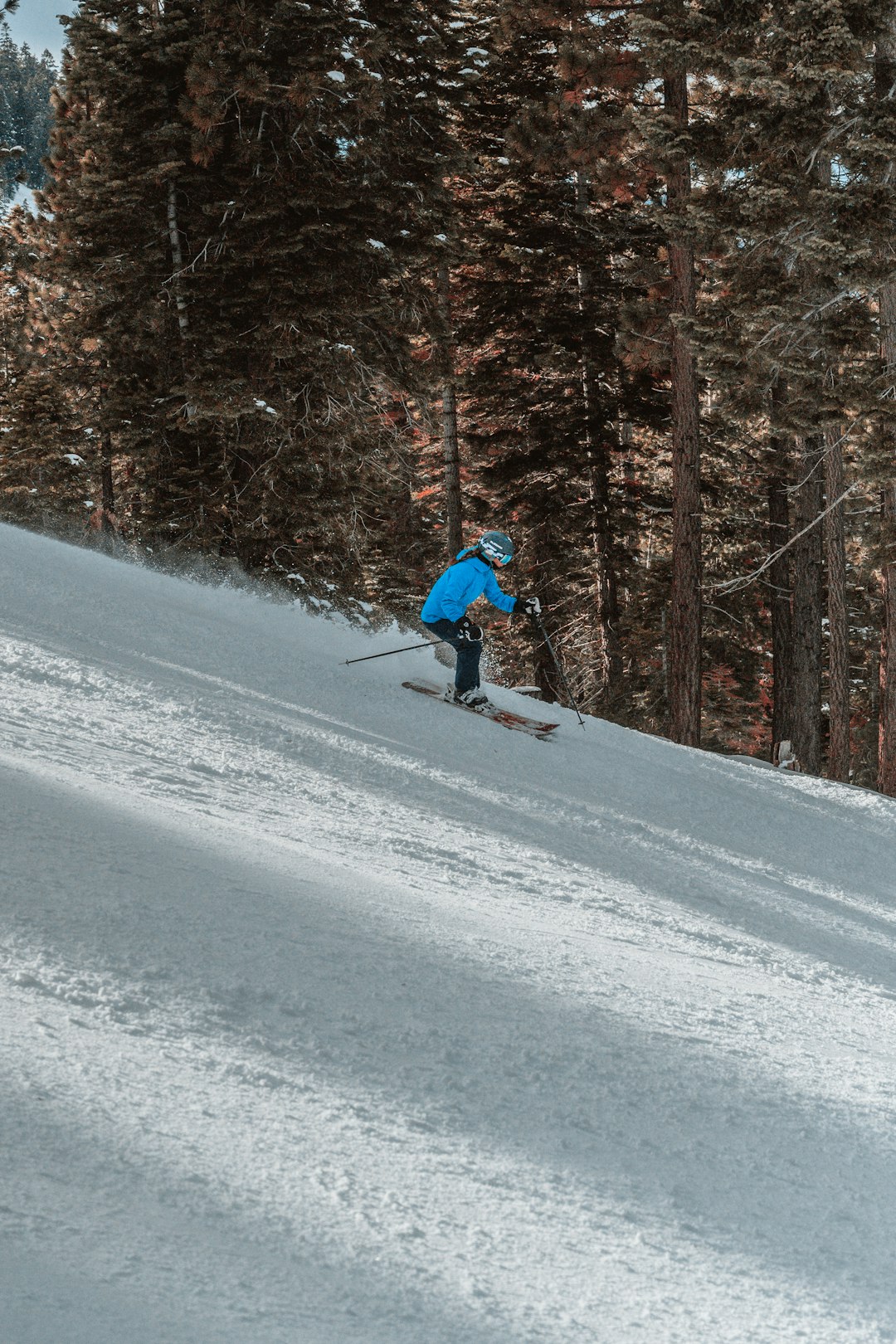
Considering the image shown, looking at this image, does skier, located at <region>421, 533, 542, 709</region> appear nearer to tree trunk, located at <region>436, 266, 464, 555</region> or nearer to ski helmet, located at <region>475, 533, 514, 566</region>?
ski helmet, located at <region>475, 533, 514, 566</region>

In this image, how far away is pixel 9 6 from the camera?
1645cm

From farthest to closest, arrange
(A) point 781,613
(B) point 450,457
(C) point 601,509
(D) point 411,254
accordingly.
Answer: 1. (A) point 781,613
2. (C) point 601,509
3. (B) point 450,457
4. (D) point 411,254

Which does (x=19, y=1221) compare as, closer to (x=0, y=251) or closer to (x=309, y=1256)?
(x=309, y=1256)

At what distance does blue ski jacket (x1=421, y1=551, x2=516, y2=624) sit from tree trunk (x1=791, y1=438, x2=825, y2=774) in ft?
39.4

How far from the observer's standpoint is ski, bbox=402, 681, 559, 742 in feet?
34.3

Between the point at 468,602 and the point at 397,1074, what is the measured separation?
25.4 feet

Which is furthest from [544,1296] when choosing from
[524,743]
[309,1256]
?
[524,743]

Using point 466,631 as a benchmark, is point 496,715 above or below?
below

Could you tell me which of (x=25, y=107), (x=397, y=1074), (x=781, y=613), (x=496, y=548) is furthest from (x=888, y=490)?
(x=25, y=107)

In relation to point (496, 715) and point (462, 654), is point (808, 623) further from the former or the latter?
point (462, 654)

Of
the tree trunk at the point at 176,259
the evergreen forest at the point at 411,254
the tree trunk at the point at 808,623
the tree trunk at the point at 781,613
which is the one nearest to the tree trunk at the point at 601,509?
the evergreen forest at the point at 411,254

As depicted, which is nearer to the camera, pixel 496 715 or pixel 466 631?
pixel 466 631

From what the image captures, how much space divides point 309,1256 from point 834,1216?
1.49 metres

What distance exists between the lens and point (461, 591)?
1048cm
